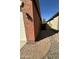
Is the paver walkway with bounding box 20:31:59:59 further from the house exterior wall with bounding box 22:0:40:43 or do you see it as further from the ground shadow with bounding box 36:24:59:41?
the ground shadow with bounding box 36:24:59:41

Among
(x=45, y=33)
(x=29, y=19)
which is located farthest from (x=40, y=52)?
(x=45, y=33)

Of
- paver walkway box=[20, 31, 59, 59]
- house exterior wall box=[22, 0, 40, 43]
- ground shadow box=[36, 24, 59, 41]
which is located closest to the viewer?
paver walkway box=[20, 31, 59, 59]

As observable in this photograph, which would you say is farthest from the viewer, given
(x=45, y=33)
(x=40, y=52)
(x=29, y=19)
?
(x=45, y=33)

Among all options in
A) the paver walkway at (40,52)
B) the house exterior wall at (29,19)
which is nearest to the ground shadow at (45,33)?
the house exterior wall at (29,19)

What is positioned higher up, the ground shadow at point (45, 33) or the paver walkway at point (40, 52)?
the paver walkway at point (40, 52)

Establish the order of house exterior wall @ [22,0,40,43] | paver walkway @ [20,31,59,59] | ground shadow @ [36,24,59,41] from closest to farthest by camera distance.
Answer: paver walkway @ [20,31,59,59], house exterior wall @ [22,0,40,43], ground shadow @ [36,24,59,41]

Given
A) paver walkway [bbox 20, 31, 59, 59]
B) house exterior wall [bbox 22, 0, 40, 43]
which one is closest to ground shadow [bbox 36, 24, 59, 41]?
house exterior wall [bbox 22, 0, 40, 43]

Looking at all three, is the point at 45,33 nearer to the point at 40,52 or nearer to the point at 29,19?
the point at 29,19

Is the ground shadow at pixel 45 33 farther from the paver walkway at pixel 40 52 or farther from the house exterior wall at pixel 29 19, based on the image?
the paver walkway at pixel 40 52

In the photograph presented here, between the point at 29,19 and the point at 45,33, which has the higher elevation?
the point at 29,19

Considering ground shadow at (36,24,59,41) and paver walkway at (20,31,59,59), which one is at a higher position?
paver walkway at (20,31,59,59)

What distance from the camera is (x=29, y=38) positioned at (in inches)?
224
